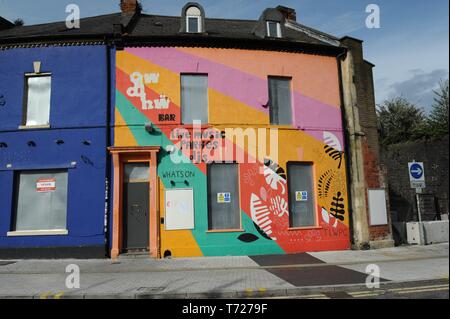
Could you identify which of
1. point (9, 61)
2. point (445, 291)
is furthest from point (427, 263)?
point (9, 61)

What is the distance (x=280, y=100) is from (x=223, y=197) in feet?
14.5

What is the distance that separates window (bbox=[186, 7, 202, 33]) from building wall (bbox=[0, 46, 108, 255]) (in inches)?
138

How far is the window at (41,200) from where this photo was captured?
1221cm

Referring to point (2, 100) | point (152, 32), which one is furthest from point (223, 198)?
point (2, 100)

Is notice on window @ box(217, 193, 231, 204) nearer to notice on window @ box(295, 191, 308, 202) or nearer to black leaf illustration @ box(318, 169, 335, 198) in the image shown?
notice on window @ box(295, 191, 308, 202)

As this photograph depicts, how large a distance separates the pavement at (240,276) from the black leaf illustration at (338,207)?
1550 mm

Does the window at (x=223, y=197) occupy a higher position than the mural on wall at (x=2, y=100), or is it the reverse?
the mural on wall at (x=2, y=100)

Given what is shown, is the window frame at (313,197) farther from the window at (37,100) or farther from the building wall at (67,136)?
the window at (37,100)

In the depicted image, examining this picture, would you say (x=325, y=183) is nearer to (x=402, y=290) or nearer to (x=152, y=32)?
(x=402, y=290)

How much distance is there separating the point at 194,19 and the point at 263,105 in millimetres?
4561

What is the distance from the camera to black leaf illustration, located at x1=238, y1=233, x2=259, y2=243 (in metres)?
12.3

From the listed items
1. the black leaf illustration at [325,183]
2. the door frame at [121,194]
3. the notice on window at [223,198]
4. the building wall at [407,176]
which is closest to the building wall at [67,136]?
the door frame at [121,194]

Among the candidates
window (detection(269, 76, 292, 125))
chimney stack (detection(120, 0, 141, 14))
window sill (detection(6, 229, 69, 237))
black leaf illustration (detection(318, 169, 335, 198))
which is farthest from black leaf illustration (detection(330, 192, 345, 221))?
chimney stack (detection(120, 0, 141, 14))
